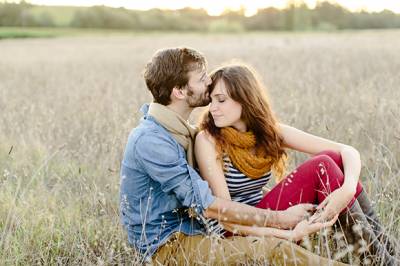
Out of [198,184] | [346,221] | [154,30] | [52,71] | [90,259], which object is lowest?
[154,30]

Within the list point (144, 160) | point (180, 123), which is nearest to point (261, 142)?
point (180, 123)

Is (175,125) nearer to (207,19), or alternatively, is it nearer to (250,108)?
(250,108)

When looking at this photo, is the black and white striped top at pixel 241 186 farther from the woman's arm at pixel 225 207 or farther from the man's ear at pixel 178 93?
the man's ear at pixel 178 93

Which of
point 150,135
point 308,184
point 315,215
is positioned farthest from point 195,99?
point 315,215

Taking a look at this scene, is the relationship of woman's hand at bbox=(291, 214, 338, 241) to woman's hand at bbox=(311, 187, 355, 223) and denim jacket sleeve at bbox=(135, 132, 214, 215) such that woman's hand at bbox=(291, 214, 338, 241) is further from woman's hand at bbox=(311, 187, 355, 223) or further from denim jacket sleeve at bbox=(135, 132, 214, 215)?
denim jacket sleeve at bbox=(135, 132, 214, 215)

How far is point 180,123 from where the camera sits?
2.95 m

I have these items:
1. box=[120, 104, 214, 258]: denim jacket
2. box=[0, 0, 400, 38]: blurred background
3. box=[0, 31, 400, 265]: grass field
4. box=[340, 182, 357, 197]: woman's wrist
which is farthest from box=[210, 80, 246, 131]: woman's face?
box=[0, 0, 400, 38]: blurred background

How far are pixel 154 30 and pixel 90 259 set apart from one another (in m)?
48.9

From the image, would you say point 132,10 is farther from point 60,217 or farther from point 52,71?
point 60,217

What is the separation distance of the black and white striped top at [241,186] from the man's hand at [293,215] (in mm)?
296

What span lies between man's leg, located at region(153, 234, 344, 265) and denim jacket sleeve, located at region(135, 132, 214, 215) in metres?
0.16

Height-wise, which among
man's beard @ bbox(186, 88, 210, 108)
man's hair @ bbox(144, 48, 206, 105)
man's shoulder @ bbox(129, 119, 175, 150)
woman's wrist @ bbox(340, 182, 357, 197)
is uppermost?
man's hair @ bbox(144, 48, 206, 105)

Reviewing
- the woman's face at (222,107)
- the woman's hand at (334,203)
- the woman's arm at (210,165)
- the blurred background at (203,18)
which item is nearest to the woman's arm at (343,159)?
the woman's hand at (334,203)

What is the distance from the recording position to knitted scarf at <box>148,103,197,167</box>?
2914 millimetres
